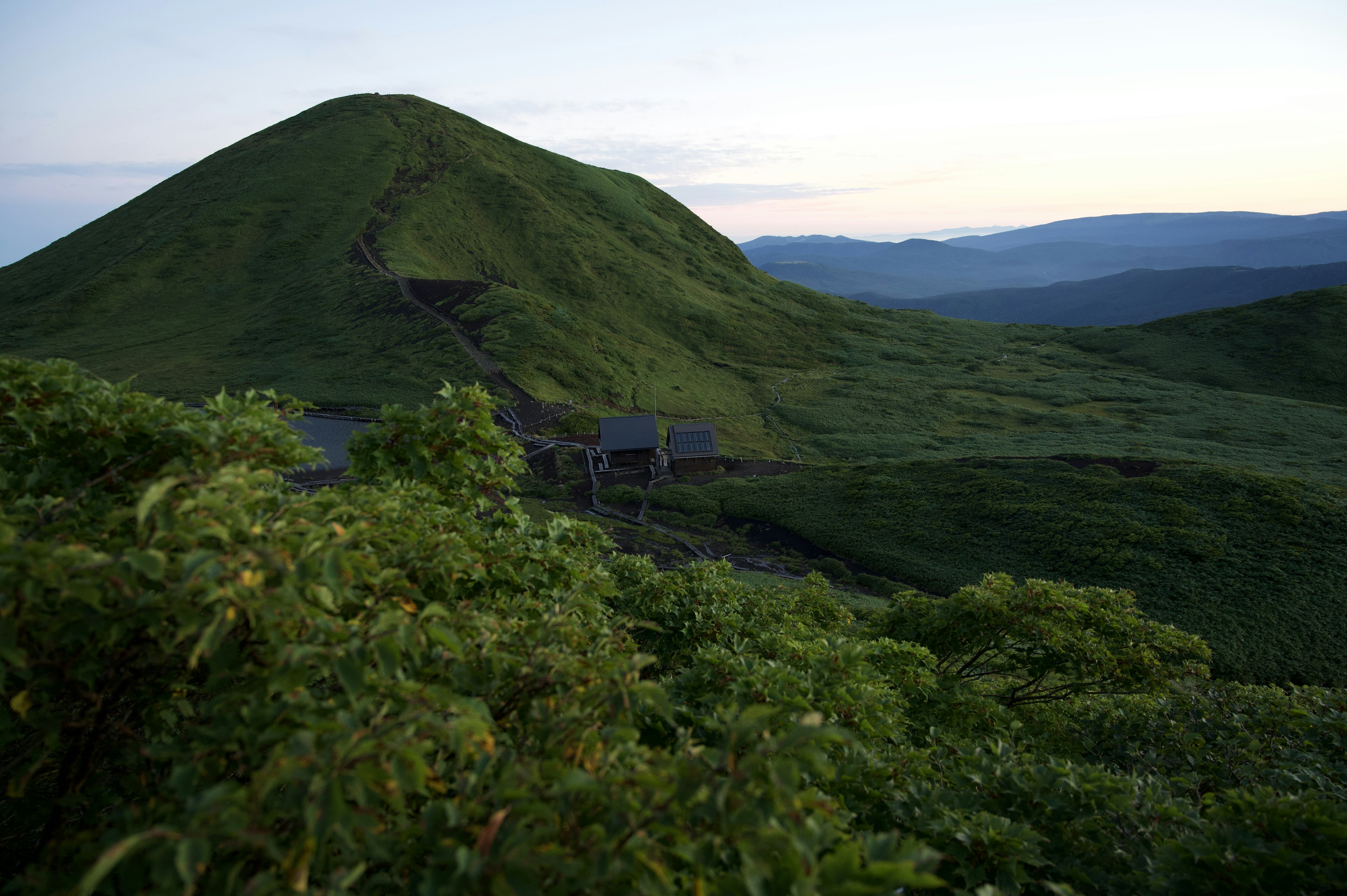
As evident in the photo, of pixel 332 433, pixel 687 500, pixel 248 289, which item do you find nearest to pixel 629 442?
pixel 687 500

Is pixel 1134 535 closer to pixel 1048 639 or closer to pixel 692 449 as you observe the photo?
pixel 1048 639

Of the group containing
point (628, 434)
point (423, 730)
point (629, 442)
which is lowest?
point (629, 442)

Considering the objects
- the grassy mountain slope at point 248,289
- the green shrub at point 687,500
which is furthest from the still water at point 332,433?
the green shrub at point 687,500

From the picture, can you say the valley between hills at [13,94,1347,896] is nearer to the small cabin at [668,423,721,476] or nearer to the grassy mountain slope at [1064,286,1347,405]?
the small cabin at [668,423,721,476]

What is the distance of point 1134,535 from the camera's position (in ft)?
106

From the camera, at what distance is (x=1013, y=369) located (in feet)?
323

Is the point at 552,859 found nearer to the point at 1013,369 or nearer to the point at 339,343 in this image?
the point at 339,343

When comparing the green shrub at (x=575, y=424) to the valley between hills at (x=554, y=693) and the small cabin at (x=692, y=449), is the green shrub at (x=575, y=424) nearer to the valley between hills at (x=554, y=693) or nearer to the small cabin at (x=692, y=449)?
the small cabin at (x=692, y=449)

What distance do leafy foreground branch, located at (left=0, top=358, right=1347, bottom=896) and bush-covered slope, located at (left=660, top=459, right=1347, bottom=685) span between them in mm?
22646

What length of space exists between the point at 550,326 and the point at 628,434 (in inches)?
1351

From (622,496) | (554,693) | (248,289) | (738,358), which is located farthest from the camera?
(738,358)

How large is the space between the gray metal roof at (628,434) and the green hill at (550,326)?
1375cm

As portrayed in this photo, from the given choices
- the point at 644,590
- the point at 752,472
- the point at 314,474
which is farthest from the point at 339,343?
the point at 644,590

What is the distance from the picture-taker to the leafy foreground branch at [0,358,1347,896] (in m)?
2.98
